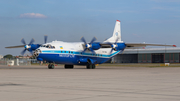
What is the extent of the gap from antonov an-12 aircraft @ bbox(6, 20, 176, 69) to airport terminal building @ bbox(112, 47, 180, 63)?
244 ft

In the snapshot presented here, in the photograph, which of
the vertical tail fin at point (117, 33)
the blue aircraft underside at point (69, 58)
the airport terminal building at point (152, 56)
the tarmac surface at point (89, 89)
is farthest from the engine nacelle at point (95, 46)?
the airport terminal building at point (152, 56)

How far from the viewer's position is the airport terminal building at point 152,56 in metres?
120

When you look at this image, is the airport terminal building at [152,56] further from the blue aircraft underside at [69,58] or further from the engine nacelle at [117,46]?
the engine nacelle at [117,46]

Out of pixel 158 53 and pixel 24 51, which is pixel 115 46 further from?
pixel 158 53

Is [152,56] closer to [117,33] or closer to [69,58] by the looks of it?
[117,33]

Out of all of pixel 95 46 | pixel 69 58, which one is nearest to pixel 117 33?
pixel 95 46

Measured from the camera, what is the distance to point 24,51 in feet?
158

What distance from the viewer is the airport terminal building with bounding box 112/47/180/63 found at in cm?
11950

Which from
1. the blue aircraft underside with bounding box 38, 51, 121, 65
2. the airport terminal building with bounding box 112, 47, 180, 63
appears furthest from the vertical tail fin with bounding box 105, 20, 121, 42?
the airport terminal building with bounding box 112, 47, 180, 63

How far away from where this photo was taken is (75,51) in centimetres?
4550

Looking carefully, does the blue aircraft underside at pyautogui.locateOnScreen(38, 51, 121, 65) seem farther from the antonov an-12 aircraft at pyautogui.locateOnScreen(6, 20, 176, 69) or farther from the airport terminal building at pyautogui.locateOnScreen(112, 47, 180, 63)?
the airport terminal building at pyautogui.locateOnScreen(112, 47, 180, 63)

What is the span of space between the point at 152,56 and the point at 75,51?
8868 cm

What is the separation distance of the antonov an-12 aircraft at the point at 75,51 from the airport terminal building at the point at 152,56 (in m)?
74.5

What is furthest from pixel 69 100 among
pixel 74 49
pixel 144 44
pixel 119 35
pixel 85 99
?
pixel 119 35
